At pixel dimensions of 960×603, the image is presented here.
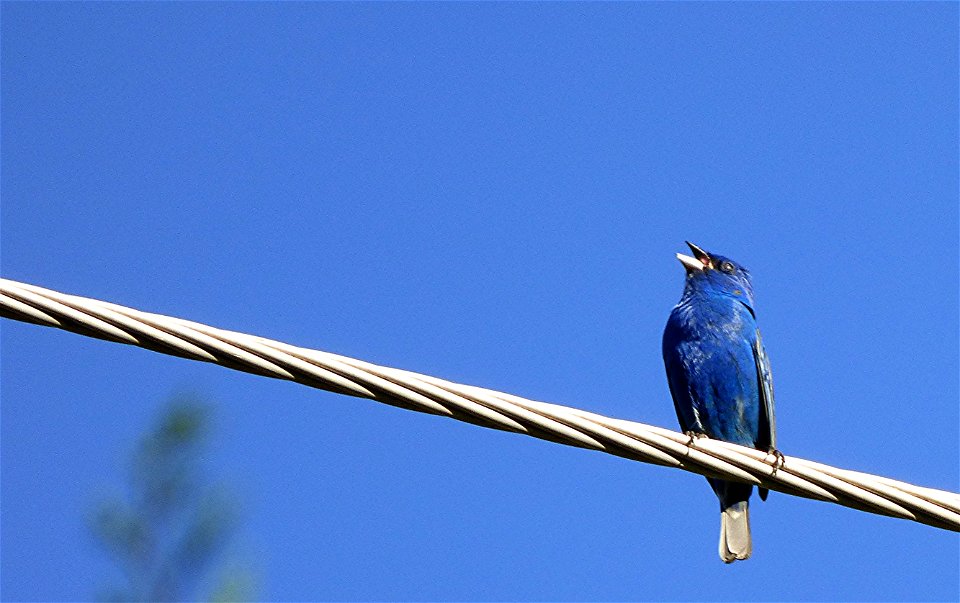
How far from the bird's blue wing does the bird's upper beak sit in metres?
0.88

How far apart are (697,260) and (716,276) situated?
26 cm

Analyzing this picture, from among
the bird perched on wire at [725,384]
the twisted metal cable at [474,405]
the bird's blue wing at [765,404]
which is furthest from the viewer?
the bird's blue wing at [765,404]

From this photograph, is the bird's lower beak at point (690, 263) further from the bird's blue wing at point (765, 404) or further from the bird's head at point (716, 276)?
the bird's blue wing at point (765, 404)

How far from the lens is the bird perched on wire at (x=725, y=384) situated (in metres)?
7.24

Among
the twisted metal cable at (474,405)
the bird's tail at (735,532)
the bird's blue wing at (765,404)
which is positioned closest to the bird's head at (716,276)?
the bird's blue wing at (765,404)

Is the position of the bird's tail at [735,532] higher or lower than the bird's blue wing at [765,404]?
lower

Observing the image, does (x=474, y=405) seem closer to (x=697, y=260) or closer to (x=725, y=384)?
(x=725, y=384)

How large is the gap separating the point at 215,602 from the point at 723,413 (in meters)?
3.84

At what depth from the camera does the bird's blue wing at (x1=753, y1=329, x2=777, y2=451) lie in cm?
754

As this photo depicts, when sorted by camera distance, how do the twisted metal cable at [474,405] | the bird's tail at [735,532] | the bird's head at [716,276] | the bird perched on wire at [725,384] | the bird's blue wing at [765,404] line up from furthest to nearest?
the bird's head at [716,276], the bird's blue wing at [765,404], the bird perched on wire at [725,384], the bird's tail at [735,532], the twisted metal cable at [474,405]

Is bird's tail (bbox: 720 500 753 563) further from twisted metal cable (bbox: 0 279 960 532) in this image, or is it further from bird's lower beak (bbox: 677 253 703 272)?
twisted metal cable (bbox: 0 279 960 532)

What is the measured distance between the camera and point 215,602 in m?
9.17

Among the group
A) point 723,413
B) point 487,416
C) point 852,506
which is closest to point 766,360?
point 723,413

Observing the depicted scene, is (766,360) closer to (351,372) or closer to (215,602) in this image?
Result: (215,602)
